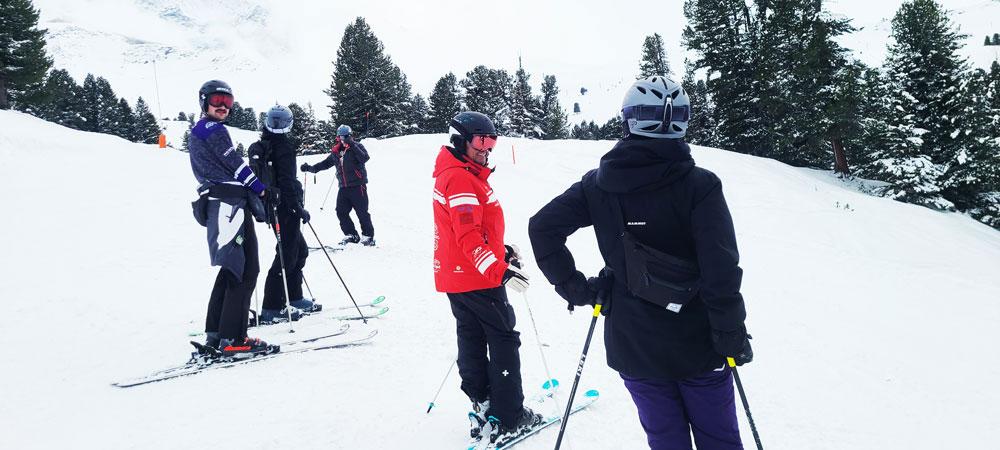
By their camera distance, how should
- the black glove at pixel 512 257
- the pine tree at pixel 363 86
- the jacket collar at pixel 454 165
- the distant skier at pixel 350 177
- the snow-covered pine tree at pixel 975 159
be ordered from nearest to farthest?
the jacket collar at pixel 454 165 < the black glove at pixel 512 257 < the distant skier at pixel 350 177 < the snow-covered pine tree at pixel 975 159 < the pine tree at pixel 363 86

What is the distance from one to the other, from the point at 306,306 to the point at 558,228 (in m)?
4.79

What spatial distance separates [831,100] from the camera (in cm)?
2562

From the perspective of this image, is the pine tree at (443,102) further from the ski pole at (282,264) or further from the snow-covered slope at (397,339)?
the ski pole at (282,264)

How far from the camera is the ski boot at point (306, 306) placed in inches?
247

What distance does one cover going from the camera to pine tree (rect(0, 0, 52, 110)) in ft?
106

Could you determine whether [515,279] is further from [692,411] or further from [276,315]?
[276,315]

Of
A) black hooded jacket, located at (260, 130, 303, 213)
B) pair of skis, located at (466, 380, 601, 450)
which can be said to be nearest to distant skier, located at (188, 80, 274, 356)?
black hooded jacket, located at (260, 130, 303, 213)

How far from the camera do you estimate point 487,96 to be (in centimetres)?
5519

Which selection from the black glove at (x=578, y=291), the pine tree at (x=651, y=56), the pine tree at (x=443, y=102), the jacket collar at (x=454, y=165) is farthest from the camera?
the pine tree at (x=443, y=102)

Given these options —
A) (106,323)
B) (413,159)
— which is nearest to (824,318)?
(106,323)

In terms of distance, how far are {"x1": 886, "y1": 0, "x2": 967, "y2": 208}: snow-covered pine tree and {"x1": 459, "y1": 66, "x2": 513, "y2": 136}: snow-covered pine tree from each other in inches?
1367

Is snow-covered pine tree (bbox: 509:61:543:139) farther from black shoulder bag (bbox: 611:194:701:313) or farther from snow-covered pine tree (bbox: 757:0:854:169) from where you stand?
black shoulder bag (bbox: 611:194:701:313)

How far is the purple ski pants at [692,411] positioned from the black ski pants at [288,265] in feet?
16.1

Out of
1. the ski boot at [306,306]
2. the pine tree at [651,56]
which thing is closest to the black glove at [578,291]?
the ski boot at [306,306]
